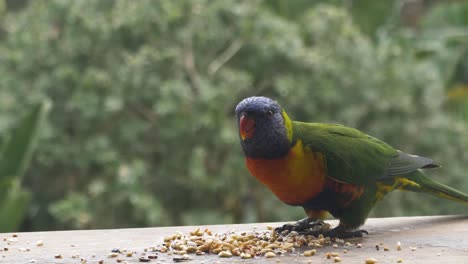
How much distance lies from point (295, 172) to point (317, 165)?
109mm

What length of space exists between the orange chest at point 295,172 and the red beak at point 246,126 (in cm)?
12

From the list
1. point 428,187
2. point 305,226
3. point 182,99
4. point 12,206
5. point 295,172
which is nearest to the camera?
point 295,172

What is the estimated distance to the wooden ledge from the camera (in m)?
2.27

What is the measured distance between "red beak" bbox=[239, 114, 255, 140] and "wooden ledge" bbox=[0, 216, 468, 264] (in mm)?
472

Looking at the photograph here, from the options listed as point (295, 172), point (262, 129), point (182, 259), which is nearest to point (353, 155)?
point (295, 172)

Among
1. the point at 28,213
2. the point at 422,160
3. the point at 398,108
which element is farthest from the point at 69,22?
the point at 422,160

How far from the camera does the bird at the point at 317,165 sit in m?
2.55

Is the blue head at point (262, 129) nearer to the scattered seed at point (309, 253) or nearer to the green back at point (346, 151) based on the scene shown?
the green back at point (346, 151)

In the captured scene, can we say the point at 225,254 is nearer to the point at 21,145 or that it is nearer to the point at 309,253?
the point at 309,253

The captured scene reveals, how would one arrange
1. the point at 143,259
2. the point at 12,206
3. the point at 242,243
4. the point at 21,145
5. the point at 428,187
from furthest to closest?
the point at 21,145 → the point at 12,206 → the point at 428,187 → the point at 242,243 → the point at 143,259

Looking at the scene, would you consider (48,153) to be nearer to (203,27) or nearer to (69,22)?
(69,22)

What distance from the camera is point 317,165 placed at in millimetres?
2631

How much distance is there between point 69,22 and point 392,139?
2.50 m

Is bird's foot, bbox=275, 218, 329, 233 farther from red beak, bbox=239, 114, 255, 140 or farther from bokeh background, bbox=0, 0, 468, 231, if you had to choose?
bokeh background, bbox=0, 0, 468, 231
